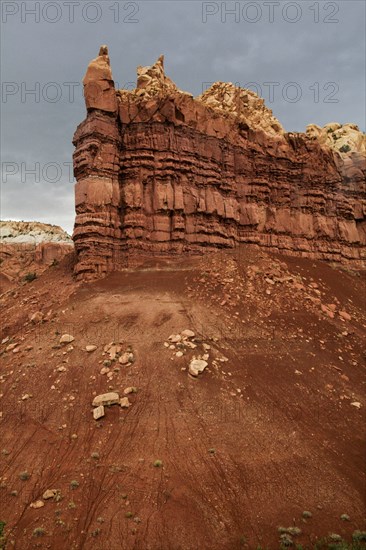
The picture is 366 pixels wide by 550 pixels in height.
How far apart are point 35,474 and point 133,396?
4016 mm

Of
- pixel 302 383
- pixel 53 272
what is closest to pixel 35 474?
pixel 302 383

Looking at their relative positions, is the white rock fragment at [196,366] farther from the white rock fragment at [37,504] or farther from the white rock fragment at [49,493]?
the white rock fragment at [37,504]

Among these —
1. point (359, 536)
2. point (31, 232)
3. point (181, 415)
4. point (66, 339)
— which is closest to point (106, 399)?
point (181, 415)

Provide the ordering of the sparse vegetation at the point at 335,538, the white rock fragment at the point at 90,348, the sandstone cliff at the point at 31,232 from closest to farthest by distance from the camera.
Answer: the sparse vegetation at the point at 335,538
the white rock fragment at the point at 90,348
the sandstone cliff at the point at 31,232

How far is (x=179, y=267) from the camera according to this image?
22.6 meters

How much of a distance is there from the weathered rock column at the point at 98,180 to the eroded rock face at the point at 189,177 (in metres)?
0.06

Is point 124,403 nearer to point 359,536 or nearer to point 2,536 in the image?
point 2,536

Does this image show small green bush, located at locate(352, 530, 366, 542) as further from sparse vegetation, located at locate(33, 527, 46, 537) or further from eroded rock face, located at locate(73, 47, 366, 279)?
eroded rock face, located at locate(73, 47, 366, 279)

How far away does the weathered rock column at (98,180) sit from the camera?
21844 millimetres

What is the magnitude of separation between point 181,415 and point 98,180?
15.0m

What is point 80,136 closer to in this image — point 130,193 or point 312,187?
point 130,193

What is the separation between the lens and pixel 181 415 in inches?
510

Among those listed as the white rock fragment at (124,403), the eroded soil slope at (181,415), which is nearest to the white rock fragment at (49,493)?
the eroded soil slope at (181,415)

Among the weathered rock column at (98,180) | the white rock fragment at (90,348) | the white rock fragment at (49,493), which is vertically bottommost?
the white rock fragment at (49,493)
